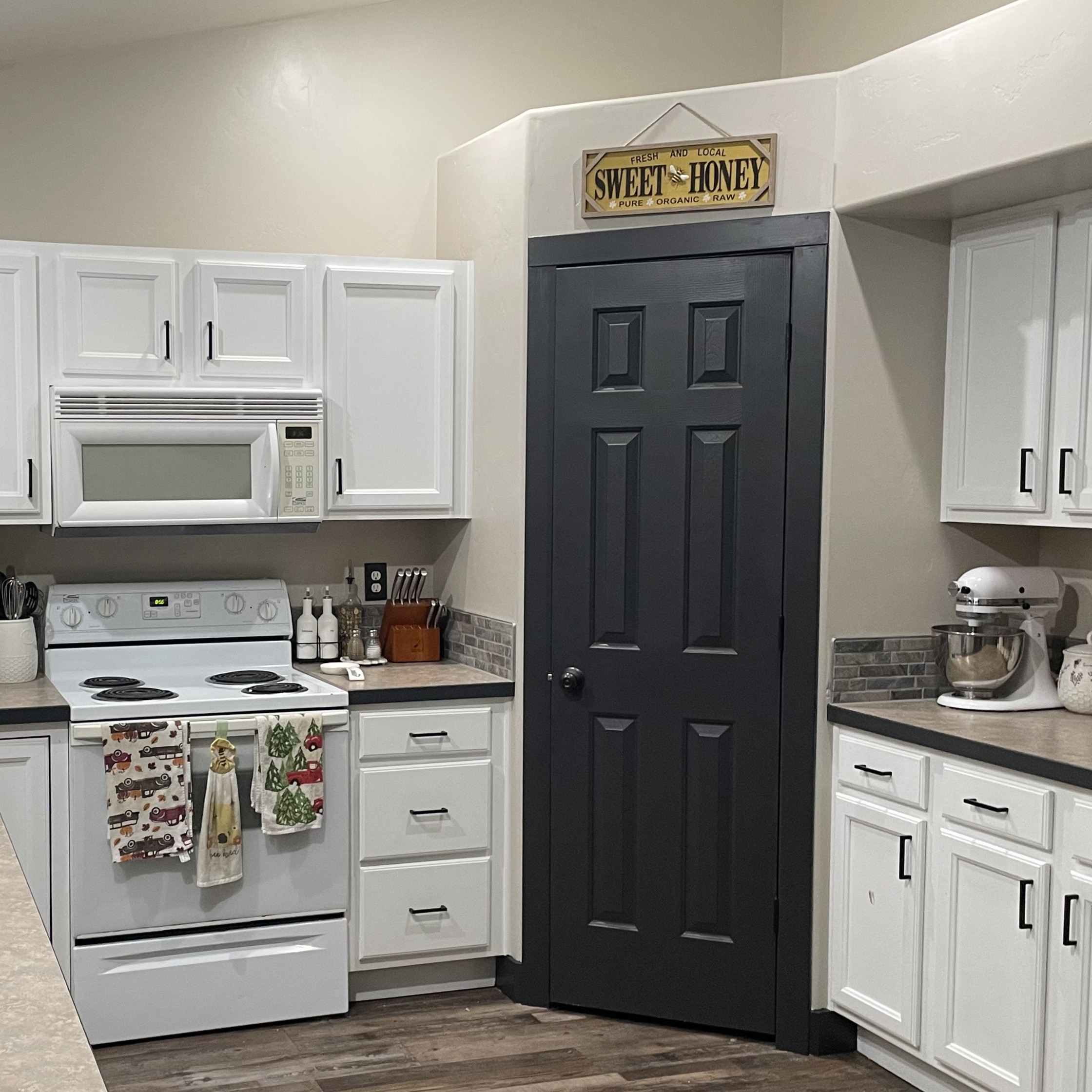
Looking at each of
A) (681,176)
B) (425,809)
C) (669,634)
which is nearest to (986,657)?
(669,634)

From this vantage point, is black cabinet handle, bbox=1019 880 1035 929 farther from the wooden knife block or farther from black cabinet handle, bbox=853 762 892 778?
the wooden knife block

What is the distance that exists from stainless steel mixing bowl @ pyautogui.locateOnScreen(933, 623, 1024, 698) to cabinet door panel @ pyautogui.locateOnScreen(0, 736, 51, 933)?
232 centimetres

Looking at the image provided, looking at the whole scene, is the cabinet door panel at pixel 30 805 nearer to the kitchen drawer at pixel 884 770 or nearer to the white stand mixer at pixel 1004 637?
the kitchen drawer at pixel 884 770

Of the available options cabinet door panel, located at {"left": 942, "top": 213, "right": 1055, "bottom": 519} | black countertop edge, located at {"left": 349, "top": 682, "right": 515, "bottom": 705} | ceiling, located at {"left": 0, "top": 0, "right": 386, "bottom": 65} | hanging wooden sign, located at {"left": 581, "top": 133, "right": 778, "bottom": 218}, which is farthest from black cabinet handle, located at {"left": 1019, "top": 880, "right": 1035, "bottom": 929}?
ceiling, located at {"left": 0, "top": 0, "right": 386, "bottom": 65}

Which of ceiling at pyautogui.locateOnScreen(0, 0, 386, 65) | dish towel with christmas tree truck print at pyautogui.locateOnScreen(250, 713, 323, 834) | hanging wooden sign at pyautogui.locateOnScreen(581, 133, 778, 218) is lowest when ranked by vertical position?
dish towel with christmas tree truck print at pyautogui.locateOnScreen(250, 713, 323, 834)

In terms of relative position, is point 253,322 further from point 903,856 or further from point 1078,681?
point 1078,681

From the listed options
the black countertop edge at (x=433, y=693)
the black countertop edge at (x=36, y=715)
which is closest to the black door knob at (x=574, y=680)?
the black countertop edge at (x=433, y=693)

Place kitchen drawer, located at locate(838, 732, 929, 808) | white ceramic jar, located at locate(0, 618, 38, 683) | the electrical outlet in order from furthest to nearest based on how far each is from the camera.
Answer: the electrical outlet, white ceramic jar, located at locate(0, 618, 38, 683), kitchen drawer, located at locate(838, 732, 929, 808)

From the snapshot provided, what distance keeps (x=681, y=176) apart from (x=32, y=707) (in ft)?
7.02

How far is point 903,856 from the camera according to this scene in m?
3.23

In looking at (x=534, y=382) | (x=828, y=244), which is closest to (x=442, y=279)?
(x=534, y=382)

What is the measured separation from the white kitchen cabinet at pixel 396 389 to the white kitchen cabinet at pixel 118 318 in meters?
0.46

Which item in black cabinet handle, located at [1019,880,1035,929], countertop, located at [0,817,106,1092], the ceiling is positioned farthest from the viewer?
the ceiling

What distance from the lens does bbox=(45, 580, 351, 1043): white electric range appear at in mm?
3488
